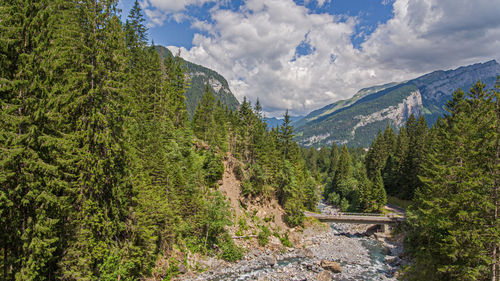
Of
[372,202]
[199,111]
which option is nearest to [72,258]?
[199,111]

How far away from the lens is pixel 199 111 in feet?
194

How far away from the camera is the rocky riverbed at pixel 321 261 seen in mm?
33031

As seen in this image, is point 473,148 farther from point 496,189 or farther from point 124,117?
point 124,117

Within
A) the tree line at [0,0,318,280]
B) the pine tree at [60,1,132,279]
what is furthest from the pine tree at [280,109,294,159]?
the pine tree at [60,1,132,279]

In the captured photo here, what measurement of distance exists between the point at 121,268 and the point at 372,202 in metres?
58.0

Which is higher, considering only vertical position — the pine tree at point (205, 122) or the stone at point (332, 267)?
the pine tree at point (205, 122)

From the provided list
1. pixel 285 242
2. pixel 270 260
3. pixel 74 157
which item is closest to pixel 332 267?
pixel 270 260

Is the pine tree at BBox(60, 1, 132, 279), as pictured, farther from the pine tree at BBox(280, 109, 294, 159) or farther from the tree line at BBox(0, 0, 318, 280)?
the pine tree at BBox(280, 109, 294, 159)

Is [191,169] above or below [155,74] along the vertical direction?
below

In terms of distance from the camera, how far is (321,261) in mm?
38000

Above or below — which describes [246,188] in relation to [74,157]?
below

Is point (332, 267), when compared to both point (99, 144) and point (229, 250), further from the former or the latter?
point (99, 144)

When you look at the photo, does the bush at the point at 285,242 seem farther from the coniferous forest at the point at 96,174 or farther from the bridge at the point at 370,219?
the coniferous forest at the point at 96,174

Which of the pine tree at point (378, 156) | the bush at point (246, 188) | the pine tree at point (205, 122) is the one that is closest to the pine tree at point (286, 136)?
the bush at point (246, 188)
